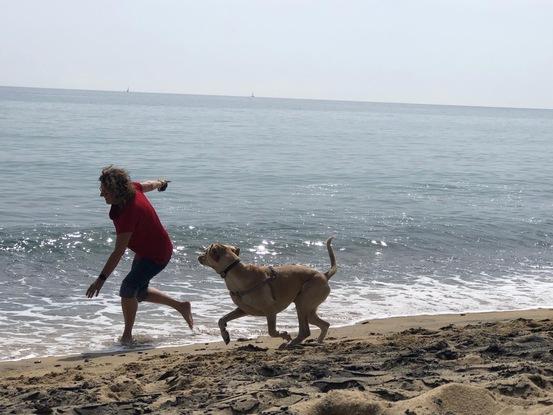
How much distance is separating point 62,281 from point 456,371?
672cm

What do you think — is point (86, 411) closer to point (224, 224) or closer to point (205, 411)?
point (205, 411)

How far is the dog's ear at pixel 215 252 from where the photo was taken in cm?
732

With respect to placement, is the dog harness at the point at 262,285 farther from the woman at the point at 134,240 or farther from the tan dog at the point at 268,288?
the woman at the point at 134,240

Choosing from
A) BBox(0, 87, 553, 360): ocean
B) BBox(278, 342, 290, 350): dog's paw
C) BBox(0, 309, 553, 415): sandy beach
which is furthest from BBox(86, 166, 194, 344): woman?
BBox(278, 342, 290, 350): dog's paw

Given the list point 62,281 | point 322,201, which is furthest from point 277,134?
point 62,281

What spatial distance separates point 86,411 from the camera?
4.77 m

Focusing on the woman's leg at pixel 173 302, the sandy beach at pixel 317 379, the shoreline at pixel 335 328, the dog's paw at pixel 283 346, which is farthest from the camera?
the woman's leg at pixel 173 302

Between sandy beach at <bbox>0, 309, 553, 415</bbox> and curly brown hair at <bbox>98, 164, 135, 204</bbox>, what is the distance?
1382mm

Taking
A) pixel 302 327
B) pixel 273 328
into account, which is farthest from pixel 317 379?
pixel 302 327

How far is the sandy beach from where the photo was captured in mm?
4492

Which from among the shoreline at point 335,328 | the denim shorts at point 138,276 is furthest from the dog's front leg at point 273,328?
the denim shorts at point 138,276

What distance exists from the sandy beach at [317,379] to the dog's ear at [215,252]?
30.9 inches

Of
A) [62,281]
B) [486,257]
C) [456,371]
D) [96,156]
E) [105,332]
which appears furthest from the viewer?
[96,156]

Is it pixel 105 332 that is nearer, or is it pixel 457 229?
pixel 105 332
